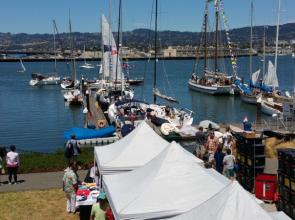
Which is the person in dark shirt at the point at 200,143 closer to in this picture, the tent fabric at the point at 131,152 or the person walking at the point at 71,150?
the tent fabric at the point at 131,152

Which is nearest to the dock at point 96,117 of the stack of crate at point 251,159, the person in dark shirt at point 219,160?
the person in dark shirt at point 219,160

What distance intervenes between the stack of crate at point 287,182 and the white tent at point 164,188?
7.34 feet

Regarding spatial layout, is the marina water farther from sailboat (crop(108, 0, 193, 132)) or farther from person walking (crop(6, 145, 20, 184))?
person walking (crop(6, 145, 20, 184))

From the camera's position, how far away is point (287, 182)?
41.3ft

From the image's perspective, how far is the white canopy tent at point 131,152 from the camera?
13938 mm

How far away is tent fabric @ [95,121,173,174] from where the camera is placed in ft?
45.8

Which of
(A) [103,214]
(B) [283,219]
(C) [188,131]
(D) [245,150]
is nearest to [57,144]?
(C) [188,131]

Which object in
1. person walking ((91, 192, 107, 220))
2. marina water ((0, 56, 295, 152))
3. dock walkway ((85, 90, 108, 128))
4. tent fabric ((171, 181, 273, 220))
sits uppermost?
tent fabric ((171, 181, 273, 220))

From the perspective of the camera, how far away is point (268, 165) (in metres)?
18.6

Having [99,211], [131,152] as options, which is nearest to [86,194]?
[131,152]

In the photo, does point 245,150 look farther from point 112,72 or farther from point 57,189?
point 112,72

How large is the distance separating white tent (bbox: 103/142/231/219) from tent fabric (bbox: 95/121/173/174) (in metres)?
1.74

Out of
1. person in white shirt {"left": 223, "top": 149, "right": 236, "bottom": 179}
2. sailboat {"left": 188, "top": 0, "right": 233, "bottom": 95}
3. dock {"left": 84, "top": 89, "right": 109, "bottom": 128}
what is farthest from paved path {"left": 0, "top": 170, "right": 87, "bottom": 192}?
sailboat {"left": 188, "top": 0, "right": 233, "bottom": 95}

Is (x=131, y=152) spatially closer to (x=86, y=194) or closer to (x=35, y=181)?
(x=86, y=194)
